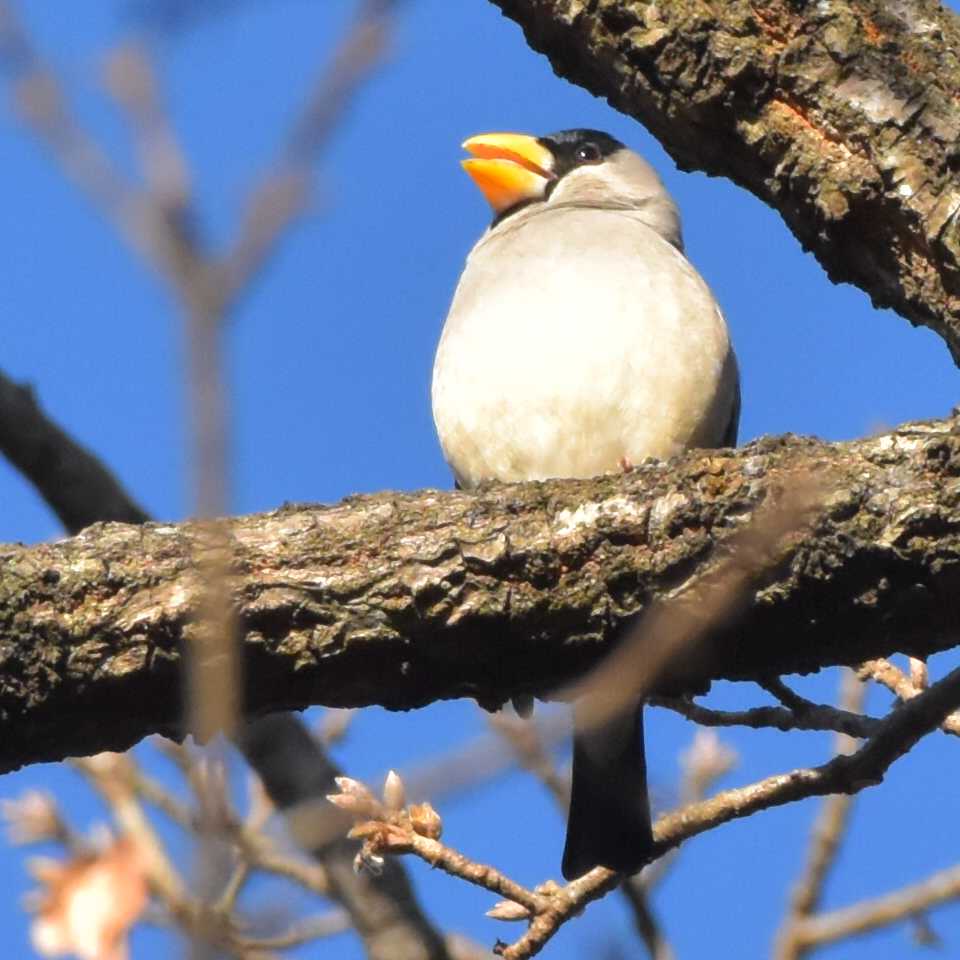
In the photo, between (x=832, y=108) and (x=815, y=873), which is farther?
(x=815, y=873)

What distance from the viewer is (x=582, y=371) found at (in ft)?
15.8

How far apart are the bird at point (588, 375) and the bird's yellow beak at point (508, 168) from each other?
134 cm

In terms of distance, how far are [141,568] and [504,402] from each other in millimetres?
1735

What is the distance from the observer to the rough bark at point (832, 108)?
3.74 metres

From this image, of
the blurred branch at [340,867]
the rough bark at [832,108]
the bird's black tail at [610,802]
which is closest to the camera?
the rough bark at [832,108]

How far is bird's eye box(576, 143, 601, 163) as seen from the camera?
6980mm

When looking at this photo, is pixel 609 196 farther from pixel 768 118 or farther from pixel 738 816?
pixel 738 816

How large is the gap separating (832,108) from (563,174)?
3128 mm

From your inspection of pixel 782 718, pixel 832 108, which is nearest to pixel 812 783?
pixel 782 718

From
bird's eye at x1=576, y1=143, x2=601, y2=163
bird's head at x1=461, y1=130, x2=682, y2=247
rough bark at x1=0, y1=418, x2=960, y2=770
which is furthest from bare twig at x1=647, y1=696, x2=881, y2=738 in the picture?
bird's eye at x1=576, y1=143, x2=601, y2=163

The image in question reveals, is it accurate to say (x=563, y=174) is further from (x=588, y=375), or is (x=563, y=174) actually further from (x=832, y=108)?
(x=832, y=108)

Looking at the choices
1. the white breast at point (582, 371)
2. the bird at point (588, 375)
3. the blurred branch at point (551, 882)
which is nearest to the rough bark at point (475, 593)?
the blurred branch at point (551, 882)

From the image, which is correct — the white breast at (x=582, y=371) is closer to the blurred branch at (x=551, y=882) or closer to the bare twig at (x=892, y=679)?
the bare twig at (x=892, y=679)

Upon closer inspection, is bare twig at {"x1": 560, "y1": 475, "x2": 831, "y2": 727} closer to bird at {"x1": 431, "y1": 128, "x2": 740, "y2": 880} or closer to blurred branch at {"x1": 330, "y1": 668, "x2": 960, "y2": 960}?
blurred branch at {"x1": 330, "y1": 668, "x2": 960, "y2": 960}
